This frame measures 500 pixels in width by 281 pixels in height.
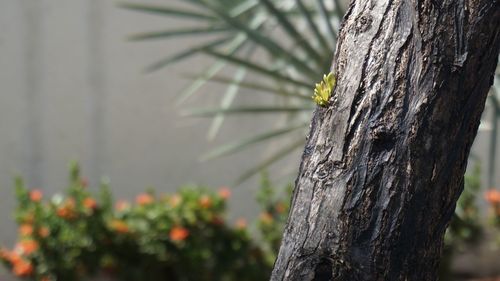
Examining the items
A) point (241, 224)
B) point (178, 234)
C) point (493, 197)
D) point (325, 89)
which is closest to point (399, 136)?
point (325, 89)

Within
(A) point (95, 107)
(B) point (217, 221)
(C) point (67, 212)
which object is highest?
(A) point (95, 107)

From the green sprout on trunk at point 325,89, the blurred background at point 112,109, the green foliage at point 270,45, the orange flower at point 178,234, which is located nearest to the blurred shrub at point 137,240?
the orange flower at point 178,234

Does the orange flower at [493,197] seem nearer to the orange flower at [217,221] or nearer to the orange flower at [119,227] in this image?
the orange flower at [217,221]

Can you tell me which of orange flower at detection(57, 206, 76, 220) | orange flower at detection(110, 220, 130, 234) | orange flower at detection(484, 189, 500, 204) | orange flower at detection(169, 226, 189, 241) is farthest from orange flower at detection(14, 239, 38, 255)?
orange flower at detection(484, 189, 500, 204)

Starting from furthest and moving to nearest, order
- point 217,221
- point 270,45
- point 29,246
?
point 217,221
point 29,246
point 270,45

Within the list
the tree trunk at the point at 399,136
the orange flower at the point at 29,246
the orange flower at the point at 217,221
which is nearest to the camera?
the tree trunk at the point at 399,136

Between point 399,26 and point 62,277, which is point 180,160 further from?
point 399,26

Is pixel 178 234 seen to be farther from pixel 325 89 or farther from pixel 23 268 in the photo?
pixel 325 89
